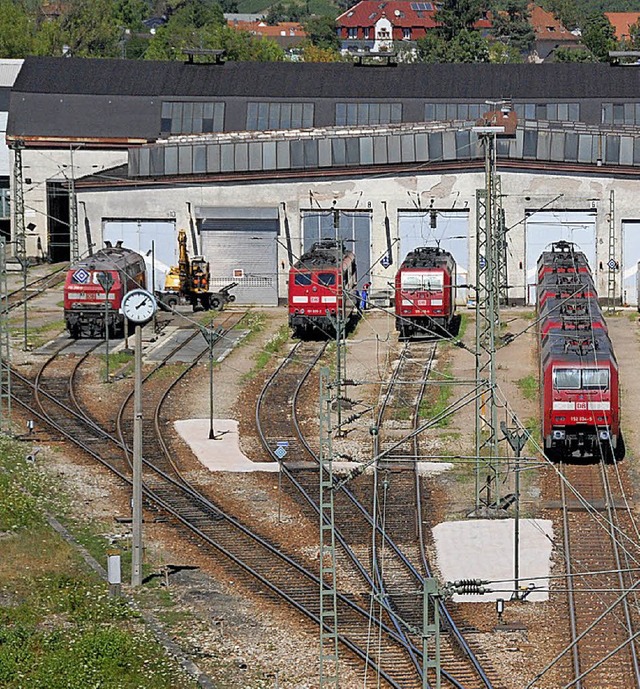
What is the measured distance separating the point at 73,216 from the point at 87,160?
1094cm

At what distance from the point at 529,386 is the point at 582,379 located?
38.9 feet

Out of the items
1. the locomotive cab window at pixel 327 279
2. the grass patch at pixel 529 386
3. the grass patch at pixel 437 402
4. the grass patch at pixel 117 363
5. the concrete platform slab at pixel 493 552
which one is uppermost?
the locomotive cab window at pixel 327 279

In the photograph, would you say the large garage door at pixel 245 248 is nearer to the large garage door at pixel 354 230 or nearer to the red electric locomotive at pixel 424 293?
the large garage door at pixel 354 230

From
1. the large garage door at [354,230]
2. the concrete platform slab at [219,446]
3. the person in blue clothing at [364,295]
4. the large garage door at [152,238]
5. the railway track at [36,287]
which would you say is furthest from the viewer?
the large garage door at [152,238]

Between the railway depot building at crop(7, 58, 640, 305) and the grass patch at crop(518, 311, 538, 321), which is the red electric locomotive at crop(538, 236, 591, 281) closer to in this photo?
the grass patch at crop(518, 311, 538, 321)

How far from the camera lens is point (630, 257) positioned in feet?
246

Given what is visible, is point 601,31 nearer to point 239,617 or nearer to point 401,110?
point 401,110

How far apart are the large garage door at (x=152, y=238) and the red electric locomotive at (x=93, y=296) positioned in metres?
9.53

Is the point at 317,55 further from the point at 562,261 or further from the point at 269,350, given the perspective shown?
the point at 562,261

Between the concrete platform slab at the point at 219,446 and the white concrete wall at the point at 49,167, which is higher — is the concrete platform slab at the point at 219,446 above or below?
below

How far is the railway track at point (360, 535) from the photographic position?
32.4m

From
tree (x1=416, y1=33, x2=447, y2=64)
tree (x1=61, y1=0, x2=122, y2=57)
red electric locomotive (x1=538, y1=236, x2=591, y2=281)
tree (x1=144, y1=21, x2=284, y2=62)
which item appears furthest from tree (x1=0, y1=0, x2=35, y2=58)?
red electric locomotive (x1=538, y1=236, x2=591, y2=281)

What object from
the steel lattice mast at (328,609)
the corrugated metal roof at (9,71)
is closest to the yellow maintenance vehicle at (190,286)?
the corrugated metal roof at (9,71)

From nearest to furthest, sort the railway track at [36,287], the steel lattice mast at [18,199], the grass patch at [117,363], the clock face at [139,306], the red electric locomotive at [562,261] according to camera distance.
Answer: the clock face at [139,306] < the grass patch at [117,363] < the red electric locomotive at [562,261] < the railway track at [36,287] < the steel lattice mast at [18,199]
